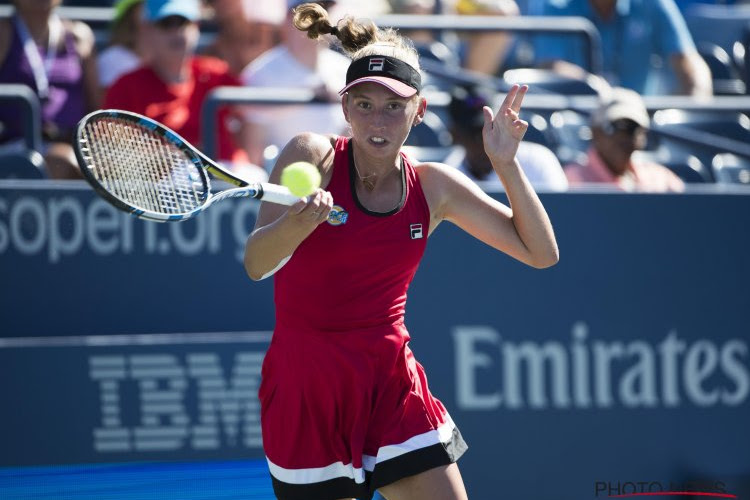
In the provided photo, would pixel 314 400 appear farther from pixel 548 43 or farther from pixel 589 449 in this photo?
pixel 548 43

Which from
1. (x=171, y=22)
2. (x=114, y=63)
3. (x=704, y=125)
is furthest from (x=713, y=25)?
(x=114, y=63)

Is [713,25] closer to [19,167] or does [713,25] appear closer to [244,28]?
[244,28]

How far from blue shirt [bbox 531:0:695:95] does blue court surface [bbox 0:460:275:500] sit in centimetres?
376

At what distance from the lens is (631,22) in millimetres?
7465

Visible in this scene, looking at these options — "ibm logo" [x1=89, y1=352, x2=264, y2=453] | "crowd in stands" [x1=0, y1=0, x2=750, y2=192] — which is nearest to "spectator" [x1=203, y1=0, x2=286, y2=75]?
"crowd in stands" [x1=0, y1=0, x2=750, y2=192]

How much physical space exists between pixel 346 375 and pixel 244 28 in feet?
11.6

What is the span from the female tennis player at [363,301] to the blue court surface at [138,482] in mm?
1360

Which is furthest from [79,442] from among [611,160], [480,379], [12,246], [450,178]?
[611,160]

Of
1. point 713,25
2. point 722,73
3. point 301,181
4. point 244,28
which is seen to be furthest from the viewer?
point 713,25

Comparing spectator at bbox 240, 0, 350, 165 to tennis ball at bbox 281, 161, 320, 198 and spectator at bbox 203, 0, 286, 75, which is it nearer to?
spectator at bbox 203, 0, 286, 75

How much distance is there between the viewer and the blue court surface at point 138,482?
462 cm

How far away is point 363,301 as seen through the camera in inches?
131

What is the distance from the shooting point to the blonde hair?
3342 millimetres

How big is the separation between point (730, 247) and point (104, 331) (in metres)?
2.78
